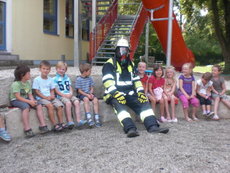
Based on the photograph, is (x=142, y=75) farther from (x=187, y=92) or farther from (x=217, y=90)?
(x=217, y=90)

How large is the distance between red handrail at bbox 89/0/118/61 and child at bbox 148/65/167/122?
489cm

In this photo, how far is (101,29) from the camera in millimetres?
11258

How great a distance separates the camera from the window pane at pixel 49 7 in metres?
10.7

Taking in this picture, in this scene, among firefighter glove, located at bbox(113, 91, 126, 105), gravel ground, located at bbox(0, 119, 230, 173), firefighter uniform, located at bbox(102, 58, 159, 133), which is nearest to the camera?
gravel ground, located at bbox(0, 119, 230, 173)

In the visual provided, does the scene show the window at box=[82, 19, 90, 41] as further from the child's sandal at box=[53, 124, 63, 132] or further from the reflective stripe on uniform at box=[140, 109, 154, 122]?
the child's sandal at box=[53, 124, 63, 132]

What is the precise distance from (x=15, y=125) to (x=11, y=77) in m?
0.83

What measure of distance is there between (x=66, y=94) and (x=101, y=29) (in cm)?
655

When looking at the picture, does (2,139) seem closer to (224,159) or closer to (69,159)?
(69,159)

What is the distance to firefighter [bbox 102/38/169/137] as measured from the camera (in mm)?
4973

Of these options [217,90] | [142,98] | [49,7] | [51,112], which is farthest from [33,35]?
[217,90]

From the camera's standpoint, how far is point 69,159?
361cm

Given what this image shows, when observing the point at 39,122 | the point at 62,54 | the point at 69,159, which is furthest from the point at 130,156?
the point at 62,54

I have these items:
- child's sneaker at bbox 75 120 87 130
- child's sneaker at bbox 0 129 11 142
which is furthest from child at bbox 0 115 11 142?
child's sneaker at bbox 75 120 87 130

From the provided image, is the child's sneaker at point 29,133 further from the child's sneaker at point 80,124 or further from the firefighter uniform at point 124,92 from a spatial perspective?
the firefighter uniform at point 124,92
